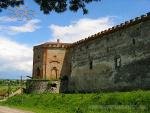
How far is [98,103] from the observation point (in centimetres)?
2497

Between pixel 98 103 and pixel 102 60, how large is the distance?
11580mm

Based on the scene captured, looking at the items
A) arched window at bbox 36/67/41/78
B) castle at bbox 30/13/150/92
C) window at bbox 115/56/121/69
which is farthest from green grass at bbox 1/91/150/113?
arched window at bbox 36/67/41/78

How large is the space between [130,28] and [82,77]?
11.1 m

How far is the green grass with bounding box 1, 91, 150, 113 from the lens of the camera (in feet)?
67.2

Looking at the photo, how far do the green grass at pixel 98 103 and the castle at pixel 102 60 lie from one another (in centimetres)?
443

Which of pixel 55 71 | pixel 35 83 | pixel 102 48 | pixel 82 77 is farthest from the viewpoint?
pixel 55 71

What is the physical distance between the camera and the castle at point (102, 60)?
1161 inches

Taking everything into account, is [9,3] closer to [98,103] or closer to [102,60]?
[98,103]

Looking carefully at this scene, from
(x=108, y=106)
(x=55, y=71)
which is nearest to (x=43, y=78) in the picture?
(x=55, y=71)

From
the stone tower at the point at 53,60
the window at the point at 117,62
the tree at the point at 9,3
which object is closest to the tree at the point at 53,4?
the tree at the point at 9,3

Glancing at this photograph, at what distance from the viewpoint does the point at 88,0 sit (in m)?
9.51

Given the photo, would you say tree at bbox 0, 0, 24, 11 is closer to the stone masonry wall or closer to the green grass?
the green grass

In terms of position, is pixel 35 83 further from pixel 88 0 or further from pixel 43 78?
pixel 88 0

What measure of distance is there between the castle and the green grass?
4.43m
